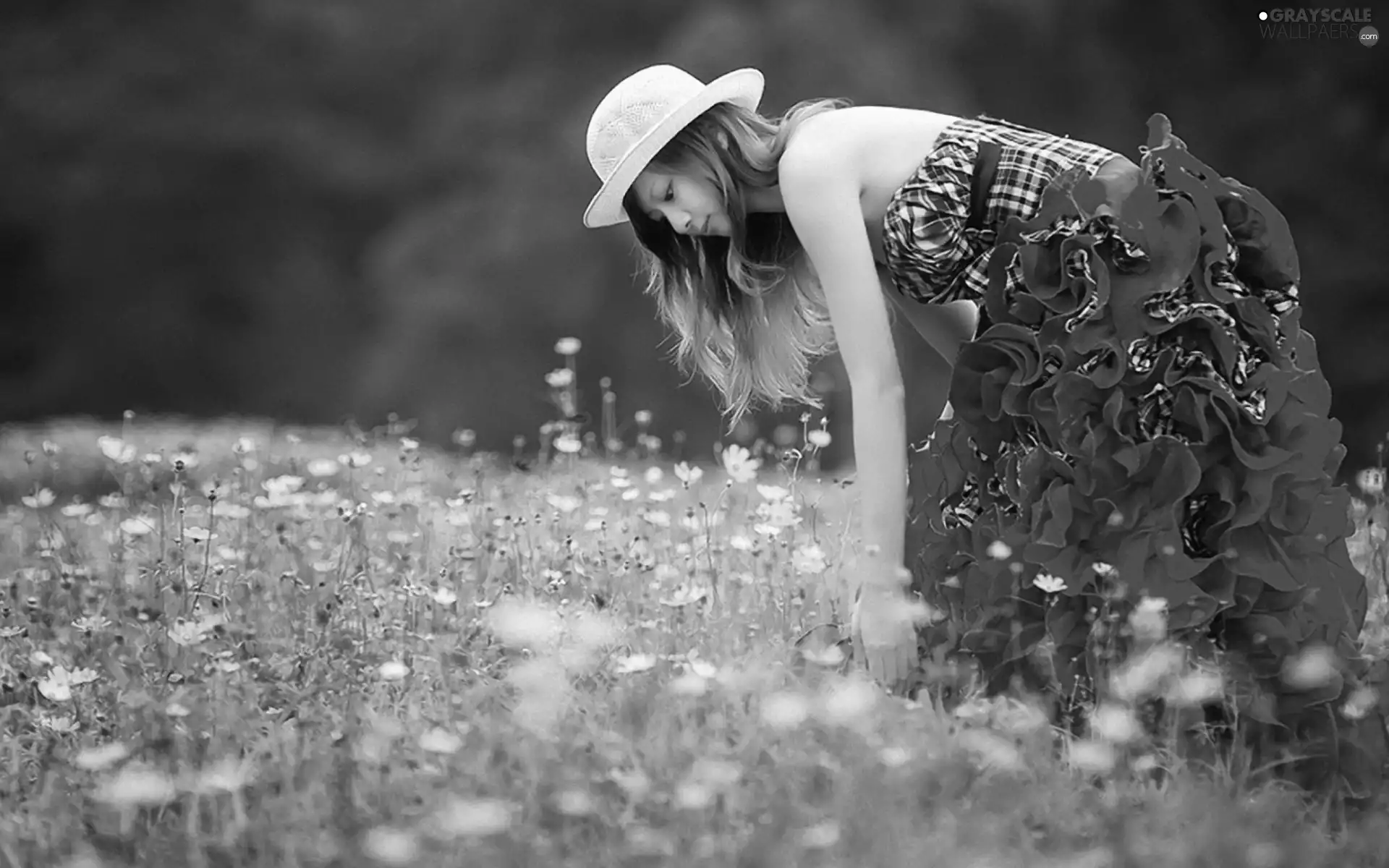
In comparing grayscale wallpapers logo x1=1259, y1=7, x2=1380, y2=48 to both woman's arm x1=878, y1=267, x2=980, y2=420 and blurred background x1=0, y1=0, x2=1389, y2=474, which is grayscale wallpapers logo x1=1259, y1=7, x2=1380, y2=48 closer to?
blurred background x1=0, y1=0, x2=1389, y2=474

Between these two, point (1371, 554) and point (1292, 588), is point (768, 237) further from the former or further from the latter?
point (1371, 554)

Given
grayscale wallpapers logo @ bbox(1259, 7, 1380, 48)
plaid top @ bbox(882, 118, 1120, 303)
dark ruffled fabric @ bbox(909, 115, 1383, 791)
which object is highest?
grayscale wallpapers logo @ bbox(1259, 7, 1380, 48)

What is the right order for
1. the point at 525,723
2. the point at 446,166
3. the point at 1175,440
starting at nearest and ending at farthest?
the point at 525,723, the point at 1175,440, the point at 446,166

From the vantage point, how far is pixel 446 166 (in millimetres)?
14484

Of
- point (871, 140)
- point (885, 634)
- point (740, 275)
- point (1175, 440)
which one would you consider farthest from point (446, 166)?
point (1175, 440)

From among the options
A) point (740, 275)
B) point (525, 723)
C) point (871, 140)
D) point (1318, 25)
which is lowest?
point (525, 723)

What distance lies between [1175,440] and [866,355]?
55 cm

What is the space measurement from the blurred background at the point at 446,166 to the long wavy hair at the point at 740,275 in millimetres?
7185

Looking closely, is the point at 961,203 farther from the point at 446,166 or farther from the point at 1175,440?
the point at 446,166

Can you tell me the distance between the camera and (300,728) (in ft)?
8.09

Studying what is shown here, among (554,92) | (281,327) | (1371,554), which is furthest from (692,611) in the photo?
(281,327)

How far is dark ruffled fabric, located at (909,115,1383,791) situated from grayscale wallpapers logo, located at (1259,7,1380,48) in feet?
29.1

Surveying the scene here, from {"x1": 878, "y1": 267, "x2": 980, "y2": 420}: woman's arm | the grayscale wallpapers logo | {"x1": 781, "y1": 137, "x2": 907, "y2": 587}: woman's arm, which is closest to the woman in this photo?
{"x1": 781, "y1": 137, "x2": 907, "y2": 587}: woman's arm

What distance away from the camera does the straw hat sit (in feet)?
9.34
